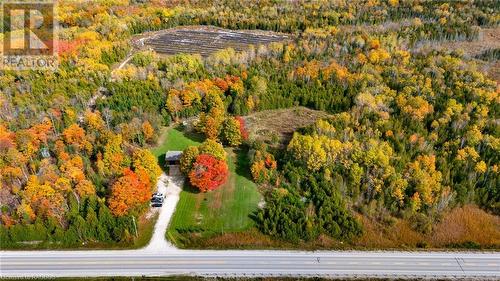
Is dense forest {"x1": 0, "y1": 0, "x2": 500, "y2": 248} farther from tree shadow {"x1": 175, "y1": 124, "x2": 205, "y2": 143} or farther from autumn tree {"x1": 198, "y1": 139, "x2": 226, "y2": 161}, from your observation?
tree shadow {"x1": 175, "y1": 124, "x2": 205, "y2": 143}

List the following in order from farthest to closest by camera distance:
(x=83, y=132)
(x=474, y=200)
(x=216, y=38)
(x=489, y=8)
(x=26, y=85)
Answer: (x=489, y=8), (x=216, y=38), (x=26, y=85), (x=83, y=132), (x=474, y=200)

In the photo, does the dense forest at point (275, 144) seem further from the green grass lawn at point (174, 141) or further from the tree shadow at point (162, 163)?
the tree shadow at point (162, 163)

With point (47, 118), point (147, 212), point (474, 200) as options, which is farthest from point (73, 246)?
point (474, 200)

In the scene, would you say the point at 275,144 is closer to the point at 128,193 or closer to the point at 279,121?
the point at 279,121

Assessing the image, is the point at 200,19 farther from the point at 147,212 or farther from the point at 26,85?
the point at 147,212

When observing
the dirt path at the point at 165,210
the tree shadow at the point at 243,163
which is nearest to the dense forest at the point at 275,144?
the tree shadow at the point at 243,163
